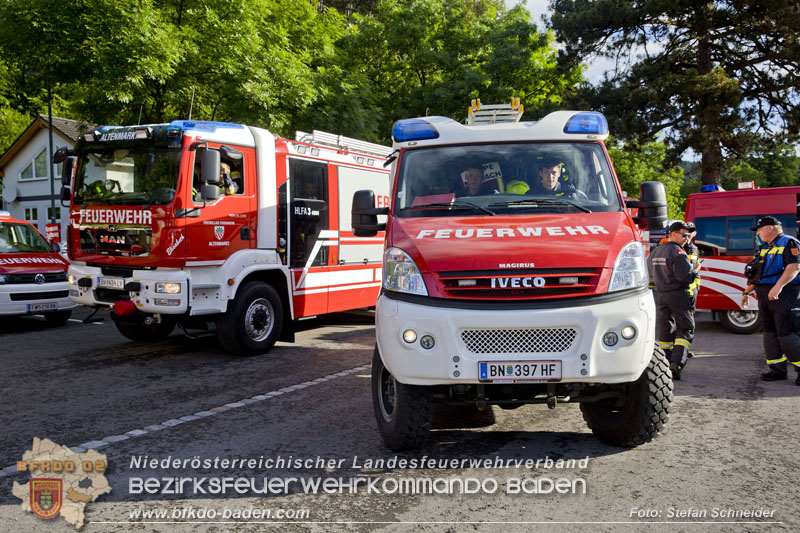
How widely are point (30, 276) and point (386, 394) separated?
28.6ft

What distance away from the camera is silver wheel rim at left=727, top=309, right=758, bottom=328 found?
38.0 ft

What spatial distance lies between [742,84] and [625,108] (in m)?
3.46

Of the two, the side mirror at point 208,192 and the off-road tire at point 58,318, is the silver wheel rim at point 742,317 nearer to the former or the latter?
the side mirror at point 208,192

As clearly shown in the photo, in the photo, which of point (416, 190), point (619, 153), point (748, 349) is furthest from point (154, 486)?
point (619, 153)

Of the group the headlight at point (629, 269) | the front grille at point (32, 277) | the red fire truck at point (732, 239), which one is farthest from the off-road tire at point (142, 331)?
the red fire truck at point (732, 239)

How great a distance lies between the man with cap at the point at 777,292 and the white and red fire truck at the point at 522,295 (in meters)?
3.00

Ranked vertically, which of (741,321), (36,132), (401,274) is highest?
(36,132)

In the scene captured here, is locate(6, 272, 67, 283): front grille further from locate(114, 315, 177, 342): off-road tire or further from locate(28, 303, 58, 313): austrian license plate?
locate(114, 315, 177, 342): off-road tire

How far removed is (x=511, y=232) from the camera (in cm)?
456

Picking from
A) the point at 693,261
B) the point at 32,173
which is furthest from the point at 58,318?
the point at 32,173

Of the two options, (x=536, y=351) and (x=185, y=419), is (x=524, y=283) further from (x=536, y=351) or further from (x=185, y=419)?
(x=185, y=419)

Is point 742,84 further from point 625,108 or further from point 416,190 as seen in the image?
point 416,190

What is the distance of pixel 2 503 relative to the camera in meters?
3.94

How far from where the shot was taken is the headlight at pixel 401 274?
4.38m
